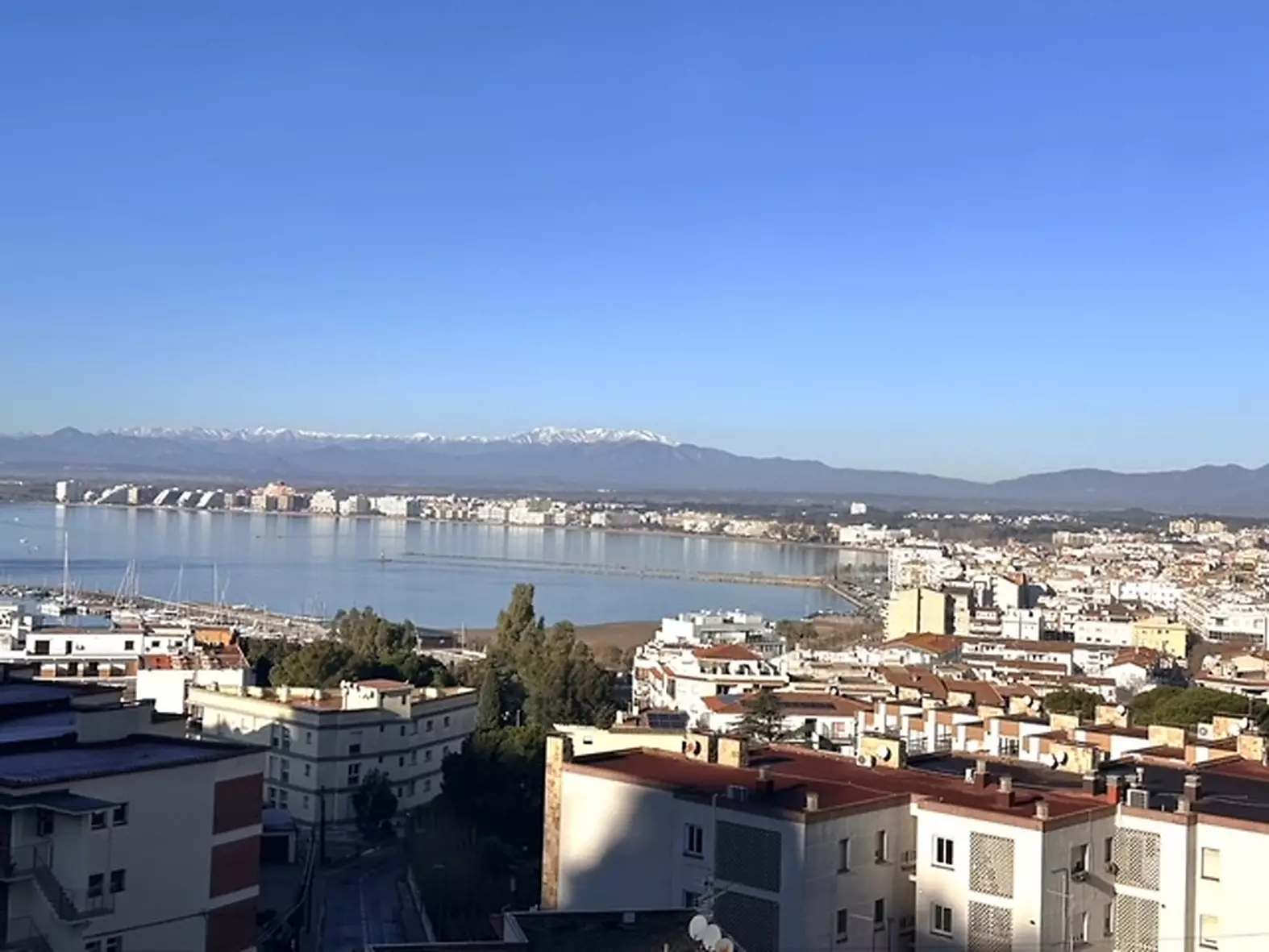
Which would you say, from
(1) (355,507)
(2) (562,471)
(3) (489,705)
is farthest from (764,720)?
(2) (562,471)

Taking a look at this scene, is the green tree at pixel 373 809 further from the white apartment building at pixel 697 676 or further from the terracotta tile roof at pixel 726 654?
the terracotta tile roof at pixel 726 654

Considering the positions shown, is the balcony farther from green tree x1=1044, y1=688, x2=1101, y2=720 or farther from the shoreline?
the shoreline

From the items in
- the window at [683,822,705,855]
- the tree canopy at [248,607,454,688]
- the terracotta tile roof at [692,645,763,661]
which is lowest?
the terracotta tile roof at [692,645,763,661]

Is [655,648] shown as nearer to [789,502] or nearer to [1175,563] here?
[1175,563]

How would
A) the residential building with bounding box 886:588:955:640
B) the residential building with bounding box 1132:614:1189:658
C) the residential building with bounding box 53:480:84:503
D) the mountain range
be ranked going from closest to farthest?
the residential building with bounding box 1132:614:1189:658 < the residential building with bounding box 886:588:955:640 < the residential building with bounding box 53:480:84:503 < the mountain range

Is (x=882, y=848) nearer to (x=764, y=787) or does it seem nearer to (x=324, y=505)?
(x=764, y=787)

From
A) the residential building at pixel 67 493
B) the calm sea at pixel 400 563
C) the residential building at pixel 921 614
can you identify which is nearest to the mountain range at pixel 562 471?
the residential building at pixel 67 493

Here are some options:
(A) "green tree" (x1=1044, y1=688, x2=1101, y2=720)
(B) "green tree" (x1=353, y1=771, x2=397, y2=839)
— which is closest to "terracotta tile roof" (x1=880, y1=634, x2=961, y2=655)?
(A) "green tree" (x1=1044, y1=688, x2=1101, y2=720)
